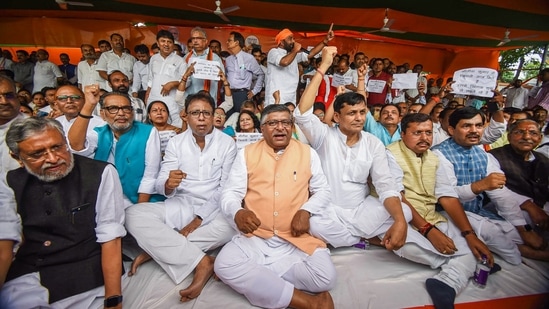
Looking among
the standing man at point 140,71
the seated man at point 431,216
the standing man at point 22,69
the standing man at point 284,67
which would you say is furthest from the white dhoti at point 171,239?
the standing man at point 22,69

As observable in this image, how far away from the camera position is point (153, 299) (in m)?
1.98

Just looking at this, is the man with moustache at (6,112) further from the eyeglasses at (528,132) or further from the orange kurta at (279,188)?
the eyeglasses at (528,132)

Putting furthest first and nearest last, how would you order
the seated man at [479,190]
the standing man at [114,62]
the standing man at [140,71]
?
the standing man at [114,62]
the standing man at [140,71]
the seated man at [479,190]

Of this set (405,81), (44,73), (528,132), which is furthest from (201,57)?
(44,73)

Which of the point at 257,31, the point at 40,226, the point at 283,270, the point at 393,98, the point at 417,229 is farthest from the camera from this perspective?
the point at 257,31

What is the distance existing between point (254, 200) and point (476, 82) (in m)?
3.49

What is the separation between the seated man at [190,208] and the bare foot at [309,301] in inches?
28.4

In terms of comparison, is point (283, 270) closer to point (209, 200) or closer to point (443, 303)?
point (209, 200)

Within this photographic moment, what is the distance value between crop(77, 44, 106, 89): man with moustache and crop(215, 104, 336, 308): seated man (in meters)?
4.85

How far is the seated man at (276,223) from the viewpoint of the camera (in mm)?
1879

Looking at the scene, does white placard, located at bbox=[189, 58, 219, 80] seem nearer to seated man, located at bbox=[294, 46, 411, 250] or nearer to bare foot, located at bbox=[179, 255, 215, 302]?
seated man, located at bbox=[294, 46, 411, 250]

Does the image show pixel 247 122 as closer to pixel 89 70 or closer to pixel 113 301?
pixel 113 301

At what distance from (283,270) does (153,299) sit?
3.20 ft

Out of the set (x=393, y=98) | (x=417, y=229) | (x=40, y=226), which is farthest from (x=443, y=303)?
(x=393, y=98)
